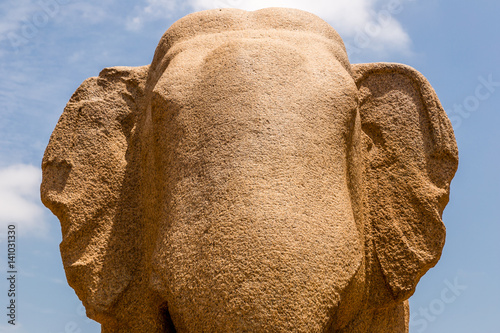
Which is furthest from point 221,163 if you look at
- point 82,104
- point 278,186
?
point 82,104

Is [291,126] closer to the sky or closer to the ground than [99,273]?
closer to the sky

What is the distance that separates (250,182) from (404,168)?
1111 mm

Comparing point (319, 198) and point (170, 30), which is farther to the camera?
point (170, 30)

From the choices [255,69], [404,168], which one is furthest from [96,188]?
[404,168]

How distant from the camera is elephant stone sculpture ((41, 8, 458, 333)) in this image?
274 cm

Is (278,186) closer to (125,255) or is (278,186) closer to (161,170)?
(161,170)

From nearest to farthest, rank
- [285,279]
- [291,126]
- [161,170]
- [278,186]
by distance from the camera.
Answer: [285,279], [278,186], [291,126], [161,170]

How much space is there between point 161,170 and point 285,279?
3.21ft

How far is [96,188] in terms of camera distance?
3.60 m

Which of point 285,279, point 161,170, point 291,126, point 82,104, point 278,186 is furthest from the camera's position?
point 82,104

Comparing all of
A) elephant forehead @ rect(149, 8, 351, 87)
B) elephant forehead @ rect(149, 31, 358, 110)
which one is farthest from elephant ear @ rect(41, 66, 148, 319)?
elephant forehead @ rect(149, 31, 358, 110)

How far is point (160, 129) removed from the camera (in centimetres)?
339

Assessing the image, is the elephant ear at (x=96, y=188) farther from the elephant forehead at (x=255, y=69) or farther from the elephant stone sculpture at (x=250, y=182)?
the elephant forehead at (x=255, y=69)

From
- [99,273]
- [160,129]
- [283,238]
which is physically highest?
[160,129]
